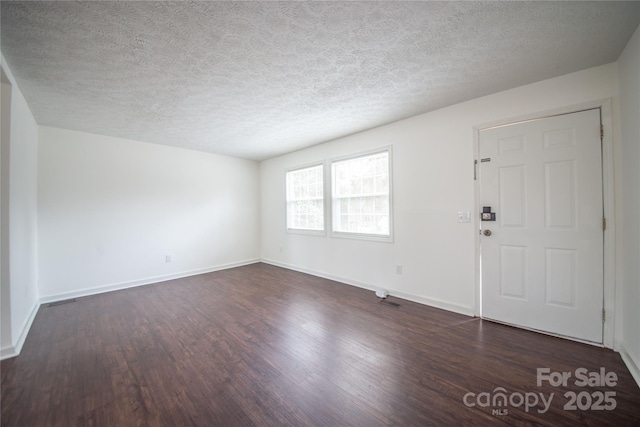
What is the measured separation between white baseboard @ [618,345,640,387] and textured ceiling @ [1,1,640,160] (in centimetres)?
244

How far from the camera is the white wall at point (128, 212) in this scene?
133 inches

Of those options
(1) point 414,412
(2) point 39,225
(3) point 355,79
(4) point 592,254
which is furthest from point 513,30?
(2) point 39,225

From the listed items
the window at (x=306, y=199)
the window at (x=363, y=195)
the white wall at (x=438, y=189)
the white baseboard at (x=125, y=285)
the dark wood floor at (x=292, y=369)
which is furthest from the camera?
the window at (x=306, y=199)

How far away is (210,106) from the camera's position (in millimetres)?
2771

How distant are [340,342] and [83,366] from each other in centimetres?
219

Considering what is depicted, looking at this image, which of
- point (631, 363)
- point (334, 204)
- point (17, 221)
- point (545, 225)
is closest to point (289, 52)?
point (334, 204)

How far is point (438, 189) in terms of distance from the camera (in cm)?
296

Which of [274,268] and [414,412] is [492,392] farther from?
[274,268]

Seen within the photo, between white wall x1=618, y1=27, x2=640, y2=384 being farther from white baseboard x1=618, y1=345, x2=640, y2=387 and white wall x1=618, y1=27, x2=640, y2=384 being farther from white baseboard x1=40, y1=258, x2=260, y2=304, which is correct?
white baseboard x1=40, y1=258, x2=260, y2=304

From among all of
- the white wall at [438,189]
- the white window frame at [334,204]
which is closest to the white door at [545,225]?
the white wall at [438,189]

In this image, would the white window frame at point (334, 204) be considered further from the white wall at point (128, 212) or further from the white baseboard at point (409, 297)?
the white wall at point (128, 212)
